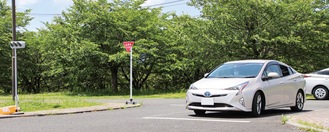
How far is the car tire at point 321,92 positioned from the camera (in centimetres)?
1900

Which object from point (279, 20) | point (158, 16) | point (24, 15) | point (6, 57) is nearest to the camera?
point (279, 20)

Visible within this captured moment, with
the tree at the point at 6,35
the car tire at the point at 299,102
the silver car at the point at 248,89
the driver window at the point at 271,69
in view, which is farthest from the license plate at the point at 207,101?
the tree at the point at 6,35

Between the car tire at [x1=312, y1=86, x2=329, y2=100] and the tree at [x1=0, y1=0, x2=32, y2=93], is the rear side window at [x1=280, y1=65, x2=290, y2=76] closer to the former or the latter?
the car tire at [x1=312, y1=86, x2=329, y2=100]

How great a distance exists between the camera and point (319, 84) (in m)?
19.1

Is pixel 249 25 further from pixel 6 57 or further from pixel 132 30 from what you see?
pixel 6 57

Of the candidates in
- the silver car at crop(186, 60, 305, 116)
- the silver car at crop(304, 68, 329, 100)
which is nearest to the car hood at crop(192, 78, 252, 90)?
the silver car at crop(186, 60, 305, 116)

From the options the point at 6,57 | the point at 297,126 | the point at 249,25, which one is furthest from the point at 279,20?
the point at 6,57

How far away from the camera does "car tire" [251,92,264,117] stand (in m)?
10.7

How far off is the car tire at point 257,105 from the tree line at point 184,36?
1735 centimetres

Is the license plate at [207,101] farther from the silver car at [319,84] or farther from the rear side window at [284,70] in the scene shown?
the silver car at [319,84]

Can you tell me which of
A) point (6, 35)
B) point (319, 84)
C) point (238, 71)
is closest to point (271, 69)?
point (238, 71)

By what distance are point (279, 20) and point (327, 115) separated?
19136 mm

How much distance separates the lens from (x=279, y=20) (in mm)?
29000

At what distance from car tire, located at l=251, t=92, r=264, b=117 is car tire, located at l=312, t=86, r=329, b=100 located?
9083 mm
